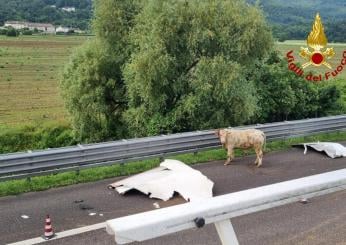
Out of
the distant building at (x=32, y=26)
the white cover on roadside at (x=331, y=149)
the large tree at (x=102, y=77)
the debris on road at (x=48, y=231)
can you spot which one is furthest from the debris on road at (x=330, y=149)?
the distant building at (x=32, y=26)

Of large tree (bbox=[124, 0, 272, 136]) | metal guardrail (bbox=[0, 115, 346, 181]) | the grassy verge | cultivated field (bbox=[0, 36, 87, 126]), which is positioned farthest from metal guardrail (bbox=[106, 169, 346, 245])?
cultivated field (bbox=[0, 36, 87, 126])

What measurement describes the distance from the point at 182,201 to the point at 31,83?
162 ft

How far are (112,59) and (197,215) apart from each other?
21.2 metres

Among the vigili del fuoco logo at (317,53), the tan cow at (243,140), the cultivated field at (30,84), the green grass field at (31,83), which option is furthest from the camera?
the cultivated field at (30,84)

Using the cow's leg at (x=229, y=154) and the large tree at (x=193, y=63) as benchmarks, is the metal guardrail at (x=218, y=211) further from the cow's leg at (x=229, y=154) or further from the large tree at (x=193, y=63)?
the large tree at (x=193, y=63)

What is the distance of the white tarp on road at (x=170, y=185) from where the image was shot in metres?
10.4

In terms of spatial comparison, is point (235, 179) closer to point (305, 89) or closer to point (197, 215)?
point (197, 215)

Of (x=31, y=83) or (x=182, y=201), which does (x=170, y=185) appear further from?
(x=31, y=83)

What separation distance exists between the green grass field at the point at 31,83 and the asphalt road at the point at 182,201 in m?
15.8

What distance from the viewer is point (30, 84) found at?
55688 millimetres

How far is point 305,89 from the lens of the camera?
29219 millimetres

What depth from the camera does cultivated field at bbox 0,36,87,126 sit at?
38.2 meters

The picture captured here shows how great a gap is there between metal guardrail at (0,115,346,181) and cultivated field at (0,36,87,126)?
1330 cm

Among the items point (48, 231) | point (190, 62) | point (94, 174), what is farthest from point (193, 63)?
point (48, 231)
